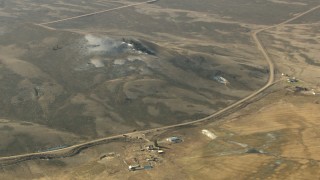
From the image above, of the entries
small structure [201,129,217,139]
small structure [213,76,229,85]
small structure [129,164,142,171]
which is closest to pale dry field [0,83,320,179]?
small structure [201,129,217,139]

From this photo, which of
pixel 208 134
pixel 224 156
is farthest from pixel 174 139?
pixel 224 156

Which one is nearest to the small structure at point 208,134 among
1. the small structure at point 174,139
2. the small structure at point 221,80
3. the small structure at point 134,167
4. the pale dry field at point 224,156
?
the pale dry field at point 224,156

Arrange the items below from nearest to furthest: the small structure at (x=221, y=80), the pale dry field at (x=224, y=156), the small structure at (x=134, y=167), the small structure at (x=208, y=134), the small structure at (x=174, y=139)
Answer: the pale dry field at (x=224, y=156), the small structure at (x=134, y=167), the small structure at (x=174, y=139), the small structure at (x=208, y=134), the small structure at (x=221, y=80)

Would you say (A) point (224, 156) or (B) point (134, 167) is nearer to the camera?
(B) point (134, 167)

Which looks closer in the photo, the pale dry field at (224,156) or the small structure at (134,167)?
the pale dry field at (224,156)

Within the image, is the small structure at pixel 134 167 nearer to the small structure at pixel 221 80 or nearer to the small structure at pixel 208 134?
the small structure at pixel 208 134

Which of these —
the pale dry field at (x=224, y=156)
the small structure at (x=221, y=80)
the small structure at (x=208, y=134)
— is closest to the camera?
the pale dry field at (x=224, y=156)

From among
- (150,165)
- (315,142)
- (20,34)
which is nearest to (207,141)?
→ (150,165)

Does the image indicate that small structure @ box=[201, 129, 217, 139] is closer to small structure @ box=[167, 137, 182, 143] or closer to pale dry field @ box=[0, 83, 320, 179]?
pale dry field @ box=[0, 83, 320, 179]

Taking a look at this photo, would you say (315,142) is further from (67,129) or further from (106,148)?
(67,129)

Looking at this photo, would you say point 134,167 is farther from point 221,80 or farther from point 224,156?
point 221,80

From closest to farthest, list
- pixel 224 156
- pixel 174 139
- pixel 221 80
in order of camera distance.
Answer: pixel 224 156 → pixel 174 139 → pixel 221 80
